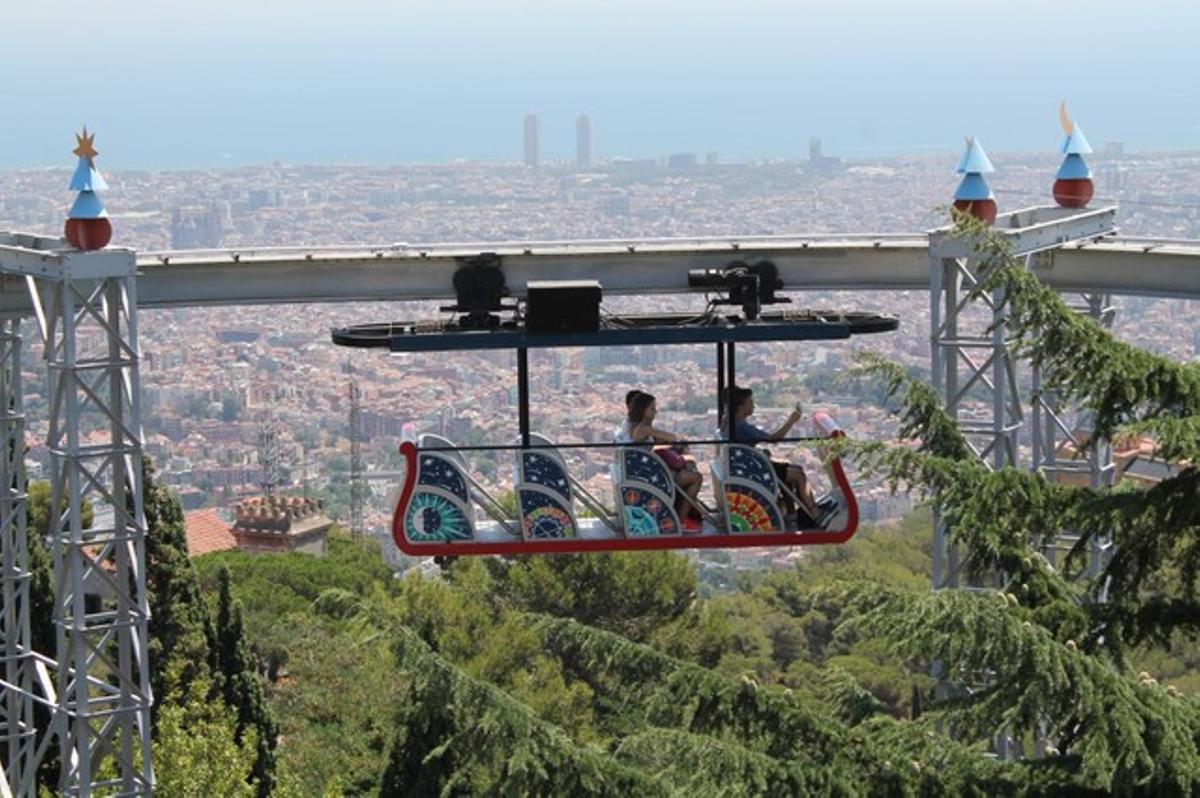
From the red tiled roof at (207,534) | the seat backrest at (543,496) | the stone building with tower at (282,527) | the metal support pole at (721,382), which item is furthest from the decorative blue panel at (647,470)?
the red tiled roof at (207,534)

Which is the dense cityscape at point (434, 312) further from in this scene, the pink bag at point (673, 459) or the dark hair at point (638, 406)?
the dark hair at point (638, 406)

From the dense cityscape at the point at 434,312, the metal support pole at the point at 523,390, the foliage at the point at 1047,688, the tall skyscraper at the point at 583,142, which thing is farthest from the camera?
the tall skyscraper at the point at 583,142

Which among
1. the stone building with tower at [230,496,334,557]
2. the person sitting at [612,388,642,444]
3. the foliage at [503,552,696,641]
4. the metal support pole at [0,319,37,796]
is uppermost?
the person sitting at [612,388,642,444]

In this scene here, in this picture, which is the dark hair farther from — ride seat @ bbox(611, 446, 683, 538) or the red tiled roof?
the red tiled roof

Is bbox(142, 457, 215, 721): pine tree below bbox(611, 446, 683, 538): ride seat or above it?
below

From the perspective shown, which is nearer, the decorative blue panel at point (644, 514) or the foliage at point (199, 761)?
the decorative blue panel at point (644, 514)

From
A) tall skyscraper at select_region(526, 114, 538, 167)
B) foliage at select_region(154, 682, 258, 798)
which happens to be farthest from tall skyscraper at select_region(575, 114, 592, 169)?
foliage at select_region(154, 682, 258, 798)

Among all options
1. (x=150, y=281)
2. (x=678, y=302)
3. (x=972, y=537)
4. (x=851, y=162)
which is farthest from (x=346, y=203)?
(x=972, y=537)

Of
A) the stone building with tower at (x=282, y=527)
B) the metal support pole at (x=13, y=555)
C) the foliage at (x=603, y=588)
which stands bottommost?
the stone building with tower at (x=282, y=527)
